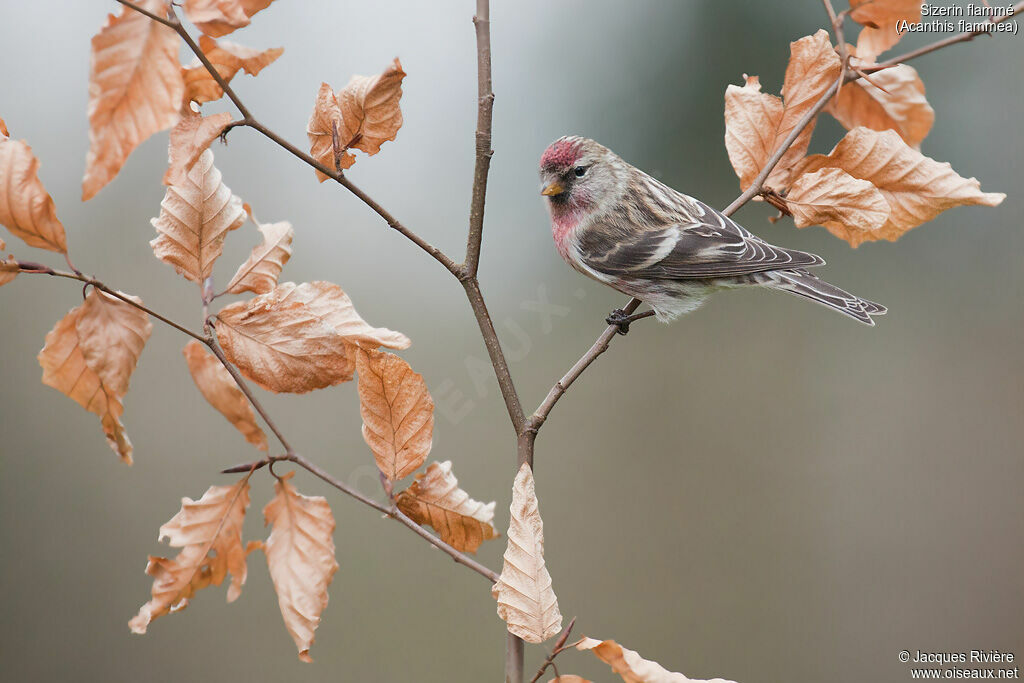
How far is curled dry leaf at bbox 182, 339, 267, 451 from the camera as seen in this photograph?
63 cm

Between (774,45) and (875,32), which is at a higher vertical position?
(774,45)

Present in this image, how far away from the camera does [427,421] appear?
0.59 meters

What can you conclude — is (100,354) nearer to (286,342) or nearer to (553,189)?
(286,342)

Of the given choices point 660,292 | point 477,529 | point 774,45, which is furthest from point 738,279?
point 774,45

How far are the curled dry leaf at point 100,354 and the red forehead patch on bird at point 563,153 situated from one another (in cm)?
70

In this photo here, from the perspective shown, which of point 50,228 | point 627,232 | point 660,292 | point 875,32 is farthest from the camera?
point 627,232

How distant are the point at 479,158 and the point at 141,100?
0.70ft

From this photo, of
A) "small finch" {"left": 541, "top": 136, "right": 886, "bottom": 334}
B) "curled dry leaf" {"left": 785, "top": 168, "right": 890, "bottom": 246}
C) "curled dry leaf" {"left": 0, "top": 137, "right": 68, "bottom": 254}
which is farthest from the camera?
"small finch" {"left": 541, "top": 136, "right": 886, "bottom": 334}

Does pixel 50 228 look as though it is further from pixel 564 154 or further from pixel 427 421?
pixel 564 154

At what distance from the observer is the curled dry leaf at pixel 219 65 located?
1.64ft

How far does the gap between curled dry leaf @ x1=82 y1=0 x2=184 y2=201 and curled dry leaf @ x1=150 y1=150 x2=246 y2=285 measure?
5.5 inches

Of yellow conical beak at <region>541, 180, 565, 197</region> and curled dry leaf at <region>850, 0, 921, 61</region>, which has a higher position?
curled dry leaf at <region>850, 0, 921, 61</region>

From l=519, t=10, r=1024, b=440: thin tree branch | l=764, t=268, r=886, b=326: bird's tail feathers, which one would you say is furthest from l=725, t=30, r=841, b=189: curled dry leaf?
l=764, t=268, r=886, b=326: bird's tail feathers

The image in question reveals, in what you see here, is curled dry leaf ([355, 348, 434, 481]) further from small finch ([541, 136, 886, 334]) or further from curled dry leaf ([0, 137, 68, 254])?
small finch ([541, 136, 886, 334])
